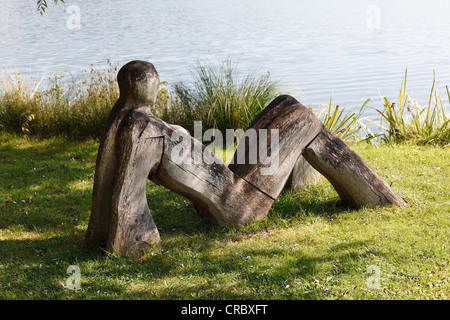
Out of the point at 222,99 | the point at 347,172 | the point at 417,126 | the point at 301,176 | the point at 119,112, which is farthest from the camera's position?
the point at 417,126

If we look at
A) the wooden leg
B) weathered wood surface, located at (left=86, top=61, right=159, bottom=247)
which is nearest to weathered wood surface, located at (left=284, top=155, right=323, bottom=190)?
the wooden leg

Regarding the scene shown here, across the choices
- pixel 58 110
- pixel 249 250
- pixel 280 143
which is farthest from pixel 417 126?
pixel 58 110

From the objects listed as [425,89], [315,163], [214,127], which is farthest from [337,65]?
[315,163]

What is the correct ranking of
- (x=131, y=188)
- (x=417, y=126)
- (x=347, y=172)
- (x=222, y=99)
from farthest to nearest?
(x=417, y=126) < (x=222, y=99) < (x=347, y=172) < (x=131, y=188)

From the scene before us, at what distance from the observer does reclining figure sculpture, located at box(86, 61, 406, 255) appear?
4426mm

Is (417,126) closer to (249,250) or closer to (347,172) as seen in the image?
(347,172)

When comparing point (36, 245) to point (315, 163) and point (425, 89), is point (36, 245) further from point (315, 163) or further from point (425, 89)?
point (425, 89)

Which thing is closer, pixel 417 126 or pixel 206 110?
pixel 206 110

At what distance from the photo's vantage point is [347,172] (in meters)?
5.36

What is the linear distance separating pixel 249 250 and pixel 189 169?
0.99 m

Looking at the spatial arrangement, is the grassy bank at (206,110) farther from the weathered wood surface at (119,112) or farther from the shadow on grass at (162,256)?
the weathered wood surface at (119,112)

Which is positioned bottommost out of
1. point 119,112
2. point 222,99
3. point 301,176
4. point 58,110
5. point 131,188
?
point 301,176
